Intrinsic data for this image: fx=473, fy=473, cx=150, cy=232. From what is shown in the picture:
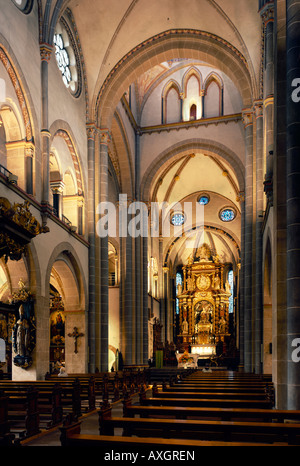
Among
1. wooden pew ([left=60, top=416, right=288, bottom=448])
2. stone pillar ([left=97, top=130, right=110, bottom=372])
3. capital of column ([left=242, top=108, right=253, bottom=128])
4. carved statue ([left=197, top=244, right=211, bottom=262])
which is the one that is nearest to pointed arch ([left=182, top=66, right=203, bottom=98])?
capital of column ([left=242, top=108, right=253, bottom=128])

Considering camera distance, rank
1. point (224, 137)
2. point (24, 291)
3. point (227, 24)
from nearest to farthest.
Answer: point (24, 291) → point (227, 24) → point (224, 137)

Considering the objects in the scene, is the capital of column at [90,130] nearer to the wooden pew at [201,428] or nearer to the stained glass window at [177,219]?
the wooden pew at [201,428]

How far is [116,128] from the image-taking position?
26062 millimetres

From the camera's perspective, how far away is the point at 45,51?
1590cm

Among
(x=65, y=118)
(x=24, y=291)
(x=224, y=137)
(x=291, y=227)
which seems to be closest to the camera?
(x=291, y=227)

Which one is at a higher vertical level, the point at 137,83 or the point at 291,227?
the point at 137,83

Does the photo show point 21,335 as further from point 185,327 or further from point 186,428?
point 185,327

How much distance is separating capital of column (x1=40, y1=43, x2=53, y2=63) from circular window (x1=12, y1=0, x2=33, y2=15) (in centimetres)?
114

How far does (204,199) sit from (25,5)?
83.8 feet

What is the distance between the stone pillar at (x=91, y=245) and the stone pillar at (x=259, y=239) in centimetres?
642

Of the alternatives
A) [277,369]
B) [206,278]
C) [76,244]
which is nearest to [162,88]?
[76,244]

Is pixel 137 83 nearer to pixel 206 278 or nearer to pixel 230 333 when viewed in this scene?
pixel 206 278

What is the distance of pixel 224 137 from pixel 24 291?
61.0 ft

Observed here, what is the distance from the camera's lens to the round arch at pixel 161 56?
20562 mm
